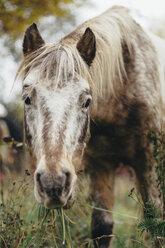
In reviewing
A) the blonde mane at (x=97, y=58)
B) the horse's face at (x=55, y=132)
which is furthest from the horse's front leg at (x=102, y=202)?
the horse's face at (x=55, y=132)

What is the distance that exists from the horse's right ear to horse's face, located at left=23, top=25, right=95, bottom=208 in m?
0.36

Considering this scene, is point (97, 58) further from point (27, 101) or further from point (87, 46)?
point (27, 101)

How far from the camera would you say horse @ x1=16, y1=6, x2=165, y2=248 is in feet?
6.16

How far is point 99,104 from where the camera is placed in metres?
3.04

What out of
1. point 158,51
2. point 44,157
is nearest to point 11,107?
point 158,51

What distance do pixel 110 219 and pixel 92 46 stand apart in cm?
207

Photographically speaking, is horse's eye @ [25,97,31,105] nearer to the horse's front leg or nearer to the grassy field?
the grassy field

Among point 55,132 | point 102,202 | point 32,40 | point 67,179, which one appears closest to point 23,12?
point 32,40

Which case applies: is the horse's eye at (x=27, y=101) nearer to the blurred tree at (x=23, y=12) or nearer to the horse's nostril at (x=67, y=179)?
the horse's nostril at (x=67, y=179)

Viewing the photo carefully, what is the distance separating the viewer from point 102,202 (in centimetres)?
353

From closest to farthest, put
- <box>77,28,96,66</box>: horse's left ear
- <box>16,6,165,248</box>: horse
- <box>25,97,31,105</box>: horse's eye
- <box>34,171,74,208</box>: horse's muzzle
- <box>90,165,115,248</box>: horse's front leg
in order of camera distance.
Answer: <box>34,171,74,208</box>: horse's muzzle < <box>16,6,165,248</box>: horse < <box>25,97,31,105</box>: horse's eye < <box>77,28,96,66</box>: horse's left ear < <box>90,165,115,248</box>: horse's front leg

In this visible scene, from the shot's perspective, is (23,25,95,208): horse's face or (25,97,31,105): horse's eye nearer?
(23,25,95,208): horse's face

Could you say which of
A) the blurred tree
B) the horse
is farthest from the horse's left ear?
the blurred tree

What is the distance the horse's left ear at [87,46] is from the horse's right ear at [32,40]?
1.19ft
